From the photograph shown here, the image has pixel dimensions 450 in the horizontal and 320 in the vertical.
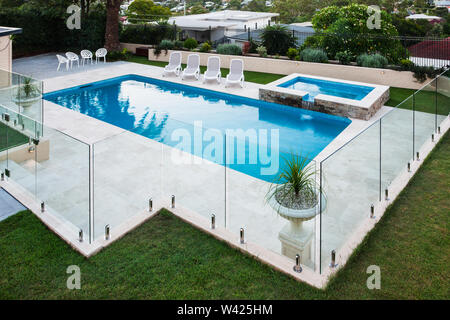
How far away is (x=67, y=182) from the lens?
17.9 feet

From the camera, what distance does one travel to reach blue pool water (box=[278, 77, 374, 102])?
1229 cm

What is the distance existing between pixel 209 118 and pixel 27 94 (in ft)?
16.2

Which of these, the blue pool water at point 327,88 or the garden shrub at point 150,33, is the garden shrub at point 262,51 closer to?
the blue pool water at point 327,88

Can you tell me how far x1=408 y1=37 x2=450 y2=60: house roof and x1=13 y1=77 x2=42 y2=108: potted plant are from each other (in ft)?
47.5

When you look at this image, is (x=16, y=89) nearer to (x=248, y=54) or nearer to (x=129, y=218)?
(x=129, y=218)

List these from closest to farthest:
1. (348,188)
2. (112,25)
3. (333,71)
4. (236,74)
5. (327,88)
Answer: (348,188) < (327,88) < (236,74) < (333,71) < (112,25)

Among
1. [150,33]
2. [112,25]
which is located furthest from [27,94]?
[150,33]

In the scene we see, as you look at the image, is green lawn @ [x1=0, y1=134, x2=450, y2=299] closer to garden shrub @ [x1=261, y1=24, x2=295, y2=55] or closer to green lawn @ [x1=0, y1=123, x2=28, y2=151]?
green lawn @ [x1=0, y1=123, x2=28, y2=151]

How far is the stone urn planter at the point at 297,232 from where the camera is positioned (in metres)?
4.28

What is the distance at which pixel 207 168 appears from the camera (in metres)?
5.86

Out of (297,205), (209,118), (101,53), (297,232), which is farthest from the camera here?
(101,53)

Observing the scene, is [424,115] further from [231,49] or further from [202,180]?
[231,49]

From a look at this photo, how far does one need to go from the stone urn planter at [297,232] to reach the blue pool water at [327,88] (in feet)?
25.4

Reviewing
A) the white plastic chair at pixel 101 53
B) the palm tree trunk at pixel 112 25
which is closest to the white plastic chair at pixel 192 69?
the white plastic chair at pixel 101 53
